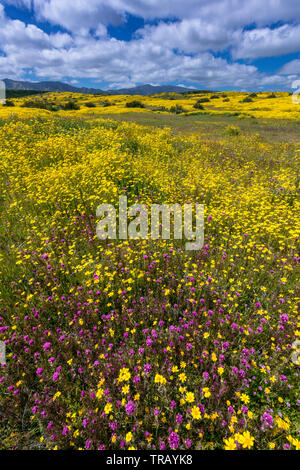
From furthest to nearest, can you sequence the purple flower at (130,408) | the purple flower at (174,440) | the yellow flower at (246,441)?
the purple flower at (130,408), the purple flower at (174,440), the yellow flower at (246,441)

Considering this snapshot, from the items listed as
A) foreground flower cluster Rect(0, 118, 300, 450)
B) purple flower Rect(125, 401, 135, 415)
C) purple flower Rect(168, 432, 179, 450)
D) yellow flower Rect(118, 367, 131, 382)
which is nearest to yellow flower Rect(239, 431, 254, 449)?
foreground flower cluster Rect(0, 118, 300, 450)

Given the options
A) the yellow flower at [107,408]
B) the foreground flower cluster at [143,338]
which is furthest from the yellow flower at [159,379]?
the yellow flower at [107,408]

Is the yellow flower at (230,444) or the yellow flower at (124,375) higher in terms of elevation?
the yellow flower at (124,375)

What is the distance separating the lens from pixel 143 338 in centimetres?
305

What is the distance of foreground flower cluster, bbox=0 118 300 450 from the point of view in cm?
216

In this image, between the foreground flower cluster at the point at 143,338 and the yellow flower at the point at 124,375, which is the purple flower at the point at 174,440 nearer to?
the foreground flower cluster at the point at 143,338

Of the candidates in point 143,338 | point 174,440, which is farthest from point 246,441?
point 143,338

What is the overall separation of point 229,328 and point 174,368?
1.23m

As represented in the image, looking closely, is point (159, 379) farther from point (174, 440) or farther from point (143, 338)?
point (143, 338)

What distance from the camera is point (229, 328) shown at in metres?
3.13

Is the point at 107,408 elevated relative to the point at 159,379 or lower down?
lower down

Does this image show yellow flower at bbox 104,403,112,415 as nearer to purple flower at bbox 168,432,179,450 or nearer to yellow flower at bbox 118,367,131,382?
yellow flower at bbox 118,367,131,382

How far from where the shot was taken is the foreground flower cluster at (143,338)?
85.2 inches
